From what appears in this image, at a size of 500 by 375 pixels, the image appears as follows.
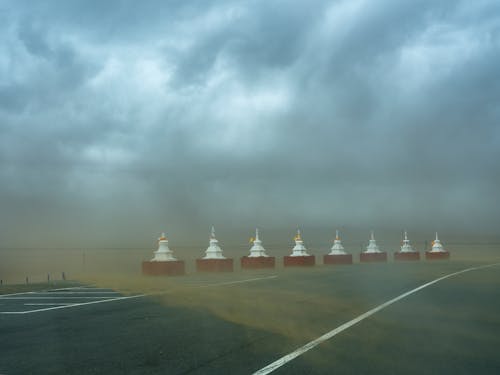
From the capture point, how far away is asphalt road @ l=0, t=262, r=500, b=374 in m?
7.46

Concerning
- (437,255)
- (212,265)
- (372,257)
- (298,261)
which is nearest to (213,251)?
(212,265)

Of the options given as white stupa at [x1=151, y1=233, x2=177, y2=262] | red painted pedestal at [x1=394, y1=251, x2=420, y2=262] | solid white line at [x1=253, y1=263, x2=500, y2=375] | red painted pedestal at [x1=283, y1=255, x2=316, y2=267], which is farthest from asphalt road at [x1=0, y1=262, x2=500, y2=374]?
red painted pedestal at [x1=394, y1=251, x2=420, y2=262]

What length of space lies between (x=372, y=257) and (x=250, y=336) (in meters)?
42.4

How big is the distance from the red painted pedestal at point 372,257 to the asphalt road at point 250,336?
34.4m

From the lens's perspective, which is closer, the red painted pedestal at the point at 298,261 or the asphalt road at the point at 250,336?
the asphalt road at the point at 250,336

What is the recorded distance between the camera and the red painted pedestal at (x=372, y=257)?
166 ft

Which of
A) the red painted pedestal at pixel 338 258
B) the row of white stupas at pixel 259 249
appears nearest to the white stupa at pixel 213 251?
the row of white stupas at pixel 259 249

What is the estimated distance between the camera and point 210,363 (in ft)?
24.7

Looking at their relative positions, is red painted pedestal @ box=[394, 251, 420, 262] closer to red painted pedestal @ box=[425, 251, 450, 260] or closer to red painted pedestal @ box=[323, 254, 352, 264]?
red painted pedestal @ box=[425, 251, 450, 260]

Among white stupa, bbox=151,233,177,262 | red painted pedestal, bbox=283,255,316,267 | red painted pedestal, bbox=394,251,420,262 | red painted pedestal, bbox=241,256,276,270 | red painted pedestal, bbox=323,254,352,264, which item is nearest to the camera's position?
white stupa, bbox=151,233,177,262

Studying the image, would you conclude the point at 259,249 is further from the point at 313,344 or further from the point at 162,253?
the point at 313,344

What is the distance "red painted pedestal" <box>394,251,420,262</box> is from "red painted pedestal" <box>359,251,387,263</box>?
11.5 ft

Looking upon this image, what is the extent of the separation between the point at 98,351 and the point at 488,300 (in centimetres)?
1134

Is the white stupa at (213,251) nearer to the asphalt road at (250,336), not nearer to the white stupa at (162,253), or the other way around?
the white stupa at (162,253)
